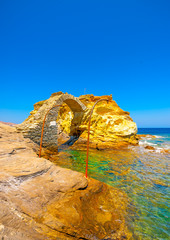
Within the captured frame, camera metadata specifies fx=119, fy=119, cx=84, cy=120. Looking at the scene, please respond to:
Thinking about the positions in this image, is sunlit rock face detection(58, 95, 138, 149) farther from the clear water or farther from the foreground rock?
the foreground rock

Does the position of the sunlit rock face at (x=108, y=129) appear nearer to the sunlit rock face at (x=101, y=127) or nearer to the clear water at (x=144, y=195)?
the sunlit rock face at (x=101, y=127)

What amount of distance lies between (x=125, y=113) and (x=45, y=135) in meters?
16.5

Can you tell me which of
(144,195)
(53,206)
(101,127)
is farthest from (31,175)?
(101,127)

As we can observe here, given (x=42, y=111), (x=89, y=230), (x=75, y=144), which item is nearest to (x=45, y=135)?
(x=42, y=111)

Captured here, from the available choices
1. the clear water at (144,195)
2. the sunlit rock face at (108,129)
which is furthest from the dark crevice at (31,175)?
the sunlit rock face at (108,129)

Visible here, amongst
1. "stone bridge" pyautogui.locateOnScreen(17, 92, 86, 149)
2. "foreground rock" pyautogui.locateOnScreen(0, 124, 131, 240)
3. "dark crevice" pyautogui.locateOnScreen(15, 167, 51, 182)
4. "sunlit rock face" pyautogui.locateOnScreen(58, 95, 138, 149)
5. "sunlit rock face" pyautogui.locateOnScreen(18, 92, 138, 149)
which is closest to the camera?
"foreground rock" pyautogui.locateOnScreen(0, 124, 131, 240)

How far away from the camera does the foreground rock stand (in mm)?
2629

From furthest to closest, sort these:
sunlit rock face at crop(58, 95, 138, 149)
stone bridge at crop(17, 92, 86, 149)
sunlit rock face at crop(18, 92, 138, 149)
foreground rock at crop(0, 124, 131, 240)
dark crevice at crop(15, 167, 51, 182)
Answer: sunlit rock face at crop(58, 95, 138, 149)
sunlit rock face at crop(18, 92, 138, 149)
stone bridge at crop(17, 92, 86, 149)
dark crevice at crop(15, 167, 51, 182)
foreground rock at crop(0, 124, 131, 240)

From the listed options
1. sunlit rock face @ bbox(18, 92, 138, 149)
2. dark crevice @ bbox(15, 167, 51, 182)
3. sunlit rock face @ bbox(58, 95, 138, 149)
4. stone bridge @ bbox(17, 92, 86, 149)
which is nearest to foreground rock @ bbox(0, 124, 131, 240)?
dark crevice @ bbox(15, 167, 51, 182)

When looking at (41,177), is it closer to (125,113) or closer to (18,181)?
(18,181)

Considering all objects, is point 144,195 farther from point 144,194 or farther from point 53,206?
point 53,206

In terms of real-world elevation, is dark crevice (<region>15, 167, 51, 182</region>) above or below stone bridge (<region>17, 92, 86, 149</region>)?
below

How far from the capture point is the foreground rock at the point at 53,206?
2629mm

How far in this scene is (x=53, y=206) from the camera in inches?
138
